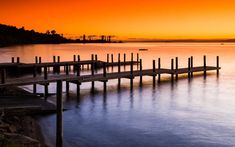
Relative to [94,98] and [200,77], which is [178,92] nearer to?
[94,98]

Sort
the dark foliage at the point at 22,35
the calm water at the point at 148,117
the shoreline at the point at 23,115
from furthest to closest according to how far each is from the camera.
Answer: the dark foliage at the point at 22,35, the calm water at the point at 148,117, the shoreline at the point at 23,115

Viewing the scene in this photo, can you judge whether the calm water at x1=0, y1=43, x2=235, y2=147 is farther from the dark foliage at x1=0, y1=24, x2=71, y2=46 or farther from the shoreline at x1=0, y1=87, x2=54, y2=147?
the dark foliage at x1=0, y1=24, x2=71, y2=46

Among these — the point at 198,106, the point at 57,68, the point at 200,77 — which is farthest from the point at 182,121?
the point at 57,68

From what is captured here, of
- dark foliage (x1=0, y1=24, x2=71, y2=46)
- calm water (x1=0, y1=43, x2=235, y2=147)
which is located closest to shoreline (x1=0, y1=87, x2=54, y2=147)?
calm water (x1=0, y1=43, x2=235, y2=147)

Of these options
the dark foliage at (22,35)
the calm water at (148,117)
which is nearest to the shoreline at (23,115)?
the calm water at (148,117)

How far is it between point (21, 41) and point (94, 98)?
152 metres

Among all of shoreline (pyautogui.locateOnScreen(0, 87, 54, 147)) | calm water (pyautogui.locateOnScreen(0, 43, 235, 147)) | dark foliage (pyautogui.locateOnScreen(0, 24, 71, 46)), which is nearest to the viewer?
shoreline (pyautogui.locateOnScreen(0, 87, 54, 147))

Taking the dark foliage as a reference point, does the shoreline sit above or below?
below

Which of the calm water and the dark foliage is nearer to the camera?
the calm water

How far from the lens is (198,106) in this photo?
24422 mm

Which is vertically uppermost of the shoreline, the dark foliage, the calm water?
the dark foliage

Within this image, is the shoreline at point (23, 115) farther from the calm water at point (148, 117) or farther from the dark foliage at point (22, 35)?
the dark foliage at point (22, 35)

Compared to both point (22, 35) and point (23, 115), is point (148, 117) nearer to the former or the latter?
point (23, 115)

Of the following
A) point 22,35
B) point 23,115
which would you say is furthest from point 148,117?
point 22,35
